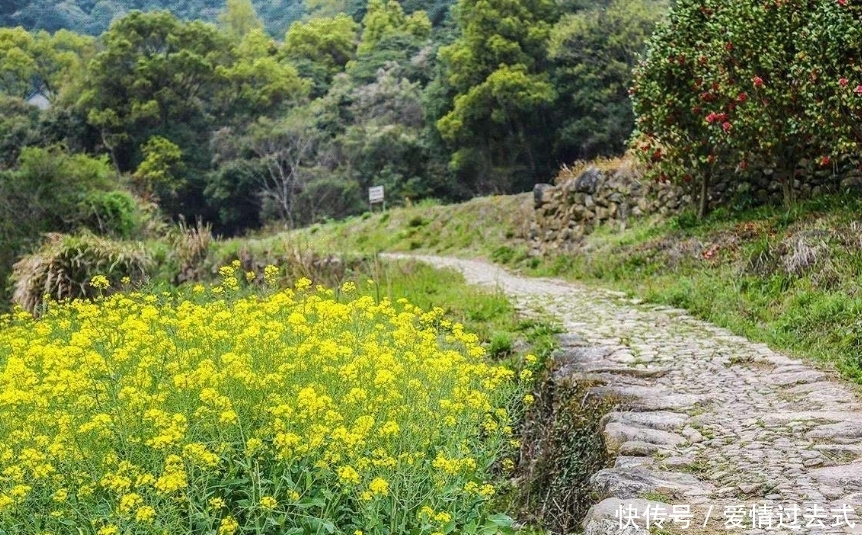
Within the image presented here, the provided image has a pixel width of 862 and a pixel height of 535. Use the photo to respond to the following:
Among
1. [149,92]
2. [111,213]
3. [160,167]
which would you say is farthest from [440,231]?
[149,92]

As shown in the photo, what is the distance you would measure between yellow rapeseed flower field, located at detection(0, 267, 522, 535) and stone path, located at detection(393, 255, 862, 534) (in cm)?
73

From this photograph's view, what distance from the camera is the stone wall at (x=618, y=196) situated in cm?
885

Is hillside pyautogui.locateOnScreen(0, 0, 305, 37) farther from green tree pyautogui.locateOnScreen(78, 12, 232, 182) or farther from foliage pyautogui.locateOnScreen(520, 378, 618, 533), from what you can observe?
foliage pyautogui.locateOnScreen(520, 378, 618, 533)

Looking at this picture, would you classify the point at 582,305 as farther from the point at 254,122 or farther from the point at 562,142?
the point at 254,122

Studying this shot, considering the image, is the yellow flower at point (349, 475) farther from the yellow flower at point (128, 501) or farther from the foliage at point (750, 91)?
the foliage at point (750, 91)

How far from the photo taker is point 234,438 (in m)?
3.05

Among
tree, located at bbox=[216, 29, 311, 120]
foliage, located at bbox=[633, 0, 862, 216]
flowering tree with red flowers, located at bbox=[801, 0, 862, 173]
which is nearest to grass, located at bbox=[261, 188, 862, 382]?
foliage, located at bbox=[633, 0, 862, 216]

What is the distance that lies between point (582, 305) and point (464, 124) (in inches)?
641

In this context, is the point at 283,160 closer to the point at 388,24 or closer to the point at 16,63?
the point at 388,24

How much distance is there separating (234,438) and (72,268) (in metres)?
9.89

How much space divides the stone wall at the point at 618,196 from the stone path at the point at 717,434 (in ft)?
11.3

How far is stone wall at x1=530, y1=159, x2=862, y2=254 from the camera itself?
8847 mm

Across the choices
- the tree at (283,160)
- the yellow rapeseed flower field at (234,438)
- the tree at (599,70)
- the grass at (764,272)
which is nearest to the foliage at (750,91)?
the grass at (764,272)

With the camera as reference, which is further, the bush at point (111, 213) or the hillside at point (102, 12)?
the hillside at point (102, 12)
